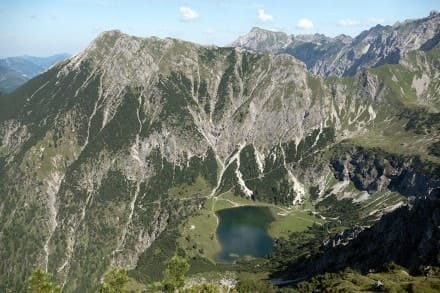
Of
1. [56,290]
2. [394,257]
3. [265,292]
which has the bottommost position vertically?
[265,292]

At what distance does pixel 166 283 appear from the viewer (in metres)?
84.6

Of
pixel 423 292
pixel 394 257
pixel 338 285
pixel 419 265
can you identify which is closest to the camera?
pixel 423 292

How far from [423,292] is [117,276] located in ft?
283

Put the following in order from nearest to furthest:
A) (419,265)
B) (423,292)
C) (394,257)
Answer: (423,292) → (419,265) → (394,257)

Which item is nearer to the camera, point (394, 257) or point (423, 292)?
point (423, 292)

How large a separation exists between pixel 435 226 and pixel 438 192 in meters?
19.9

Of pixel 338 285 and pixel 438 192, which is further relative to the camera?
pixel 438 192

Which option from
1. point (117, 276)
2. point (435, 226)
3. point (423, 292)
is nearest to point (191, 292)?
point (117, 276)

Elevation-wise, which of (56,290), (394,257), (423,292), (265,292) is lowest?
(265,292)

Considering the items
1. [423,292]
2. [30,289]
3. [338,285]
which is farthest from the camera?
[338,285]

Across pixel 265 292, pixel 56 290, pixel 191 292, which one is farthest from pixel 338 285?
pixel 56 290

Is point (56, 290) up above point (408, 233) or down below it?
above

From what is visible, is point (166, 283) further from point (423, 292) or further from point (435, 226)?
point (435, 226)

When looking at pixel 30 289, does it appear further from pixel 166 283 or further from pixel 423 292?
pixel 423 292
